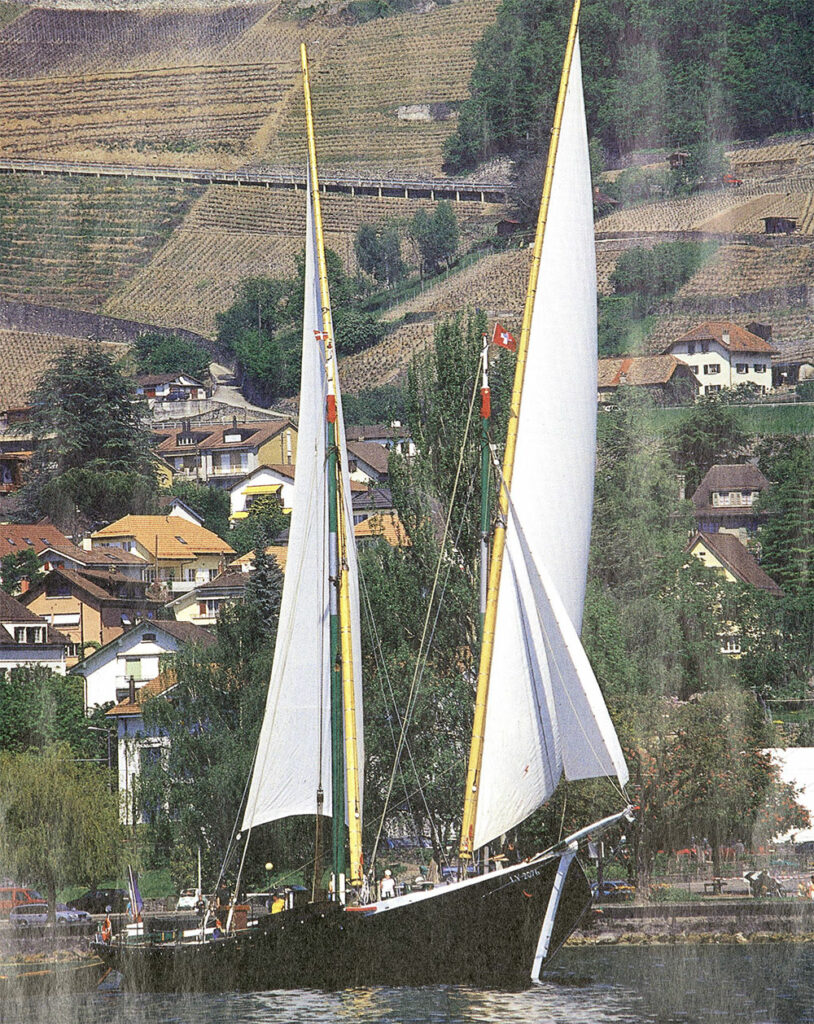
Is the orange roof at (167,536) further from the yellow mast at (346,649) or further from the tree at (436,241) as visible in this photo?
the tree at (436,241)

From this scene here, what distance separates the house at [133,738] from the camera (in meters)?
44.2

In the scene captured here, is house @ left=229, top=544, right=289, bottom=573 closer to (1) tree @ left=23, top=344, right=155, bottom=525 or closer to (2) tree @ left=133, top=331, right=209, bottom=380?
(1) tree @ left=23, top=344, right=155, bottom=525

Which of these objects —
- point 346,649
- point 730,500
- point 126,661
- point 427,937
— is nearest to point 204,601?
point 126,661

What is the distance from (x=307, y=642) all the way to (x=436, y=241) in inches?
5789

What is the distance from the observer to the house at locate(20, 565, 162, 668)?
73312 millimetres

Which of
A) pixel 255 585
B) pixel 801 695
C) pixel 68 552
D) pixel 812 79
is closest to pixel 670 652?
pixel 801 695

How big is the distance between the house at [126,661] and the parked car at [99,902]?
58.4 feet

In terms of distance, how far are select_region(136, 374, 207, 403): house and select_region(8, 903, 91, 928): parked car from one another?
9587cm

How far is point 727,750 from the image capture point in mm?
43625

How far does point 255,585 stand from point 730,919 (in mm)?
24417

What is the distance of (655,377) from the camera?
404 ft

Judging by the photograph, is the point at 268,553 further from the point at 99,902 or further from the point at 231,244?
the point at 231,244

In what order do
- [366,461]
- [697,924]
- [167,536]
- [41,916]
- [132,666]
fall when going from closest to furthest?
[697,924] < [41,916] < [132,666] < [167,536] < [366,461]

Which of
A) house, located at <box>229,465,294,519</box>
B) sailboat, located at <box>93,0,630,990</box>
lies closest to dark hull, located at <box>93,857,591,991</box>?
sailboat, located at <box>93,0,630,990</box>
